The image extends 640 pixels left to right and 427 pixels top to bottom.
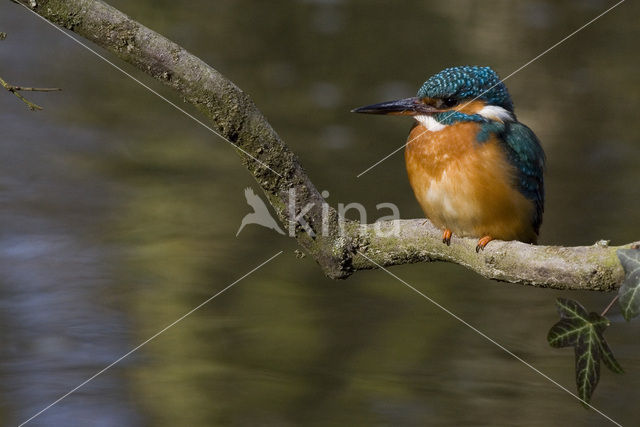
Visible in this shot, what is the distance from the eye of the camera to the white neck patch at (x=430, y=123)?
8.53 ft

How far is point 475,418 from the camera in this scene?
13.4 ft

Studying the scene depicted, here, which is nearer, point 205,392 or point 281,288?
point 205,392

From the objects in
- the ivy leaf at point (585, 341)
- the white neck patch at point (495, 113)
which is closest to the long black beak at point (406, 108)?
the white neck patch at point (495, 113)

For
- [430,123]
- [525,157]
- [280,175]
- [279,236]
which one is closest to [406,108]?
[430,123]

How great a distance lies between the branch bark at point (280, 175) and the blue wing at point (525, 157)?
0.54 metres

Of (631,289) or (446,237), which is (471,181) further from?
(631,289)

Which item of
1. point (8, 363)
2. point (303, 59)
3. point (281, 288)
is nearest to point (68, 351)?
point (8, 363)

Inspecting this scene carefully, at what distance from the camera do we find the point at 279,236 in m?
5.54

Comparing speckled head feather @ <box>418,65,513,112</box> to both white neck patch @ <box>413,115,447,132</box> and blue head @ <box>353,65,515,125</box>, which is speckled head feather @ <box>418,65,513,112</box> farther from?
white neck patch @ <box>413,115,447,132</box>

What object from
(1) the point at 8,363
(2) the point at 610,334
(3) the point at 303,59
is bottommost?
(1) the point at 8,363

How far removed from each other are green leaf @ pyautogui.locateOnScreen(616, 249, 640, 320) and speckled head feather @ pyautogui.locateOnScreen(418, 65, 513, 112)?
2.94 ft

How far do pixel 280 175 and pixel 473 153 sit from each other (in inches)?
29.8

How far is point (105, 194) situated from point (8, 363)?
1.86 meters

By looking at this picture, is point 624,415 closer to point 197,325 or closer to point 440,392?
point 440,392
